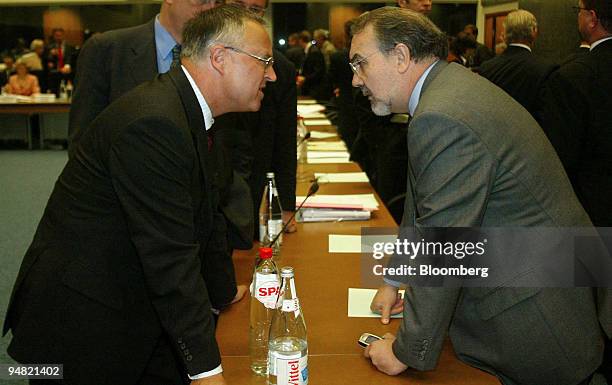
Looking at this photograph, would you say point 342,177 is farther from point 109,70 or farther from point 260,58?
point 260,58

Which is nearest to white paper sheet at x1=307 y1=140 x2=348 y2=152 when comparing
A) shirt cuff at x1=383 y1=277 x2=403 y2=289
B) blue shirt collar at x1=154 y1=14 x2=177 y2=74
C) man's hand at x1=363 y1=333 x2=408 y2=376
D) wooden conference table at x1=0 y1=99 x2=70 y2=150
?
blue shirt collar at x1=154 y1=14 x2=177 y2=74

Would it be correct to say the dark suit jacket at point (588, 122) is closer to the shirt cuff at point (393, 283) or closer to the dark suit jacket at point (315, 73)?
the shirt cuff at point (393, 283)

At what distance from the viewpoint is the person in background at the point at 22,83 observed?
1111cm

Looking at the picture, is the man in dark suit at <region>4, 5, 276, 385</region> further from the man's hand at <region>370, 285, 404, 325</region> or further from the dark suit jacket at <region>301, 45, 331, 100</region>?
the dark suit jacket at <region>301, 45, 331, 100</region>

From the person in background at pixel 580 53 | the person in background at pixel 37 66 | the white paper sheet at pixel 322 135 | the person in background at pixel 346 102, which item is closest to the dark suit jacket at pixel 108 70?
the person in background at pixel 580 53

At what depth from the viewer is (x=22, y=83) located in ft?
36.7

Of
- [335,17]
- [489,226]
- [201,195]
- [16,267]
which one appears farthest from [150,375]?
[335,17]

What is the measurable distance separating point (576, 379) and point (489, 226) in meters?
0.43

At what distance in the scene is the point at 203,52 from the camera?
163 cm

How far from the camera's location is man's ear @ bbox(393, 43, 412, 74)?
5.50ft

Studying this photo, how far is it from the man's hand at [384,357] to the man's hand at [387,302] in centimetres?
24

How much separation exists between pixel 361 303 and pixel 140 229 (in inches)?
30.6

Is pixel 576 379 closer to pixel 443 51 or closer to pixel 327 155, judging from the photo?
pixel 443 51

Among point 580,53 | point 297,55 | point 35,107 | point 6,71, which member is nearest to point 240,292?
point 580,53
